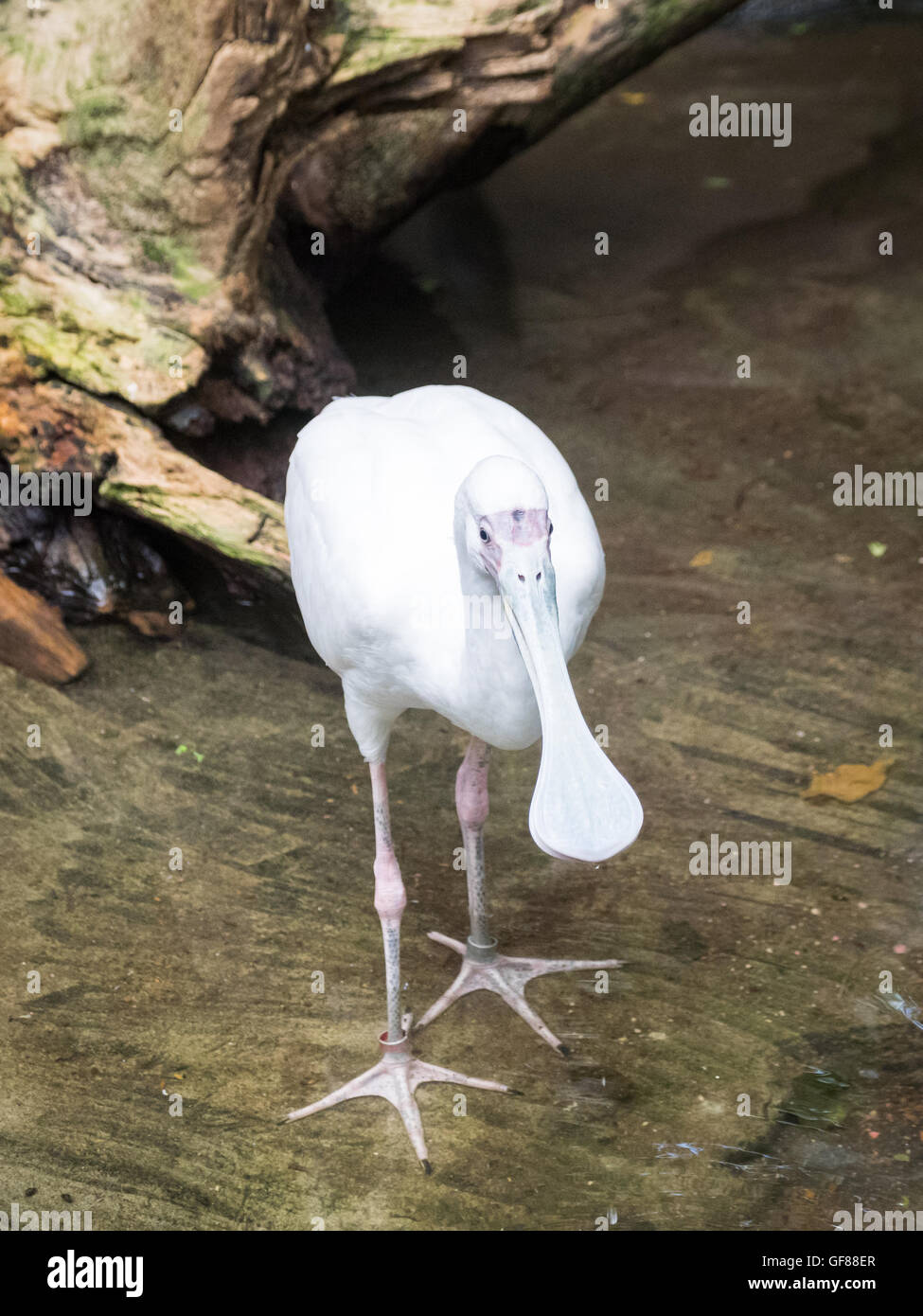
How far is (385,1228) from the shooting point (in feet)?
10.1

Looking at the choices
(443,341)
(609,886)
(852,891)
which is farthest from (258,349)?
(852,891)

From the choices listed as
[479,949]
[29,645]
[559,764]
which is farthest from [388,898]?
[29,645]

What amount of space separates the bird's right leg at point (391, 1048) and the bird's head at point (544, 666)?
3.16 ft

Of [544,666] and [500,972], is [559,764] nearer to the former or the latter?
[544,666]

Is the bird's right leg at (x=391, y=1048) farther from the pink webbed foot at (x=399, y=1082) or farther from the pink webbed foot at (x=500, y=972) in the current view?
the pink webbed foot at (x=500, y=972)

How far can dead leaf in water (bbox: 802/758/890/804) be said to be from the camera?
168 inches

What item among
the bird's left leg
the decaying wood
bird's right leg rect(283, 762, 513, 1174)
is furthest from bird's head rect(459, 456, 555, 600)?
the decaying wood

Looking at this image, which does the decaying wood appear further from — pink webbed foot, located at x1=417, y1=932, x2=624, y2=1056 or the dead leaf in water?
the dead leaf in water

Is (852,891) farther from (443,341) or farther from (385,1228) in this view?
(443,341)

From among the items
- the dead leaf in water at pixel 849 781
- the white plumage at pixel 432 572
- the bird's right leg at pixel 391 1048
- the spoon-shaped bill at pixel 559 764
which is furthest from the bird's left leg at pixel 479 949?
the spoon-shaped bill at pixel 559 764

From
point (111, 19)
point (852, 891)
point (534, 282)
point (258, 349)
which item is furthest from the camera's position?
point (534, 282)

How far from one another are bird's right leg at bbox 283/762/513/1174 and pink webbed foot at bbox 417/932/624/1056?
0.17 meters

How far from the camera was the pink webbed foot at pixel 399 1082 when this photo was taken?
3.37m

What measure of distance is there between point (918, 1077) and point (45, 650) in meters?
3.01
